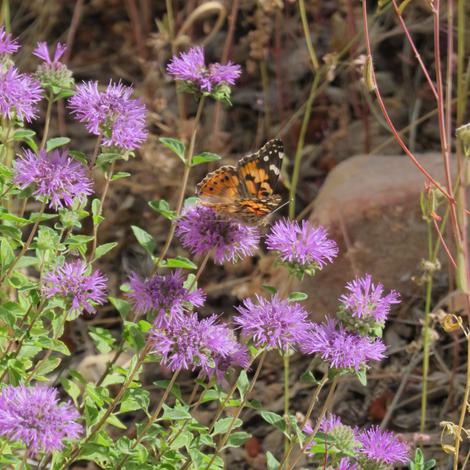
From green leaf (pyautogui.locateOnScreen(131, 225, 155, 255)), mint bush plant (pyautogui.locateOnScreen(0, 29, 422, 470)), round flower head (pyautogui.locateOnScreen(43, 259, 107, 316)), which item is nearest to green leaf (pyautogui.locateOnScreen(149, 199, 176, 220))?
mint bush plant (pyautogui.locateOnScreen(0, 29, 422, 470))

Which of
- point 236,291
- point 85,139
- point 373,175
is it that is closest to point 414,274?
point 373,175

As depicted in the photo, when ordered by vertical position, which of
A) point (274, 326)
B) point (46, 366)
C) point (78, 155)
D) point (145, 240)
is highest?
point (78, 155)

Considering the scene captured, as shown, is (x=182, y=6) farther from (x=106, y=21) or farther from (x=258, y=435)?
(x=258, y=435)

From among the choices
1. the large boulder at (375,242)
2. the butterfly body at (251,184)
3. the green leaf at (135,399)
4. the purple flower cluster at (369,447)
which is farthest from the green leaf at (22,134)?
the large boulder at (375,242)

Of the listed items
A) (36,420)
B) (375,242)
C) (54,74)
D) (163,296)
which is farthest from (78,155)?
(375,242)

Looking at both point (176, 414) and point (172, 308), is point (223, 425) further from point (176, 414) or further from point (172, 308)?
point (172, 308)

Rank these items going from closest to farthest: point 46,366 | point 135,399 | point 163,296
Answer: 1. point 163,296
2. point 135,399
3. point 46,366
